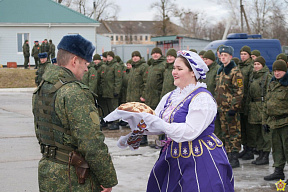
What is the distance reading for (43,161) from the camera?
138 inches

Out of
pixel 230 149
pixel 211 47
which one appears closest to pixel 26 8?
pixel 211 47

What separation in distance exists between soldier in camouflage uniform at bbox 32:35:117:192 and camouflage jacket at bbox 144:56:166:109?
6.64m

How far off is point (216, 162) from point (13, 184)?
13.4 ft

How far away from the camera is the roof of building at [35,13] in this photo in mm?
35969

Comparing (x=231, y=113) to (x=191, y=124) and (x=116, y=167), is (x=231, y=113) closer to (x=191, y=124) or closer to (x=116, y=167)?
(x=116, y=167)

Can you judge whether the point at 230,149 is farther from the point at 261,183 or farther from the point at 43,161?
the point at 43,161

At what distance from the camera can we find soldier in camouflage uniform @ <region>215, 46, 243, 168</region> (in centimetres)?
796

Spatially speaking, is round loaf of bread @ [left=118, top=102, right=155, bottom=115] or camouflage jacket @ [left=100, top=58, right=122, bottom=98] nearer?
round loaf of bread @ [left=118, top=102, right=155, bottom=115]

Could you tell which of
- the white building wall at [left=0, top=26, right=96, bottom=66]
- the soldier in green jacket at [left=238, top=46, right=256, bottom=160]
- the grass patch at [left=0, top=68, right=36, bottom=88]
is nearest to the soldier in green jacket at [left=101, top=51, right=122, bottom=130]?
the soldier in green jacket at [left=238, top=46, right=256, bottom=160]

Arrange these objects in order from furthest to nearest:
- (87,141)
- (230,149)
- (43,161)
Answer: (230,149)
(43,161)
(87,141)

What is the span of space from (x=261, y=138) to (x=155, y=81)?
2782mm

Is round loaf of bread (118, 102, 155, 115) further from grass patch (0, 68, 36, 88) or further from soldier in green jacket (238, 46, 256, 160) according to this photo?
grass patch (0, 68, 36, 88)

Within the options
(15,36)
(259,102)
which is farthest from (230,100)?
(15,36)

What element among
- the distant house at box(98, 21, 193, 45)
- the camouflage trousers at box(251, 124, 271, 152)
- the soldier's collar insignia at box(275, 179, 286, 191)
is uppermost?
the distant house at box(98, 21, 193, 45)
